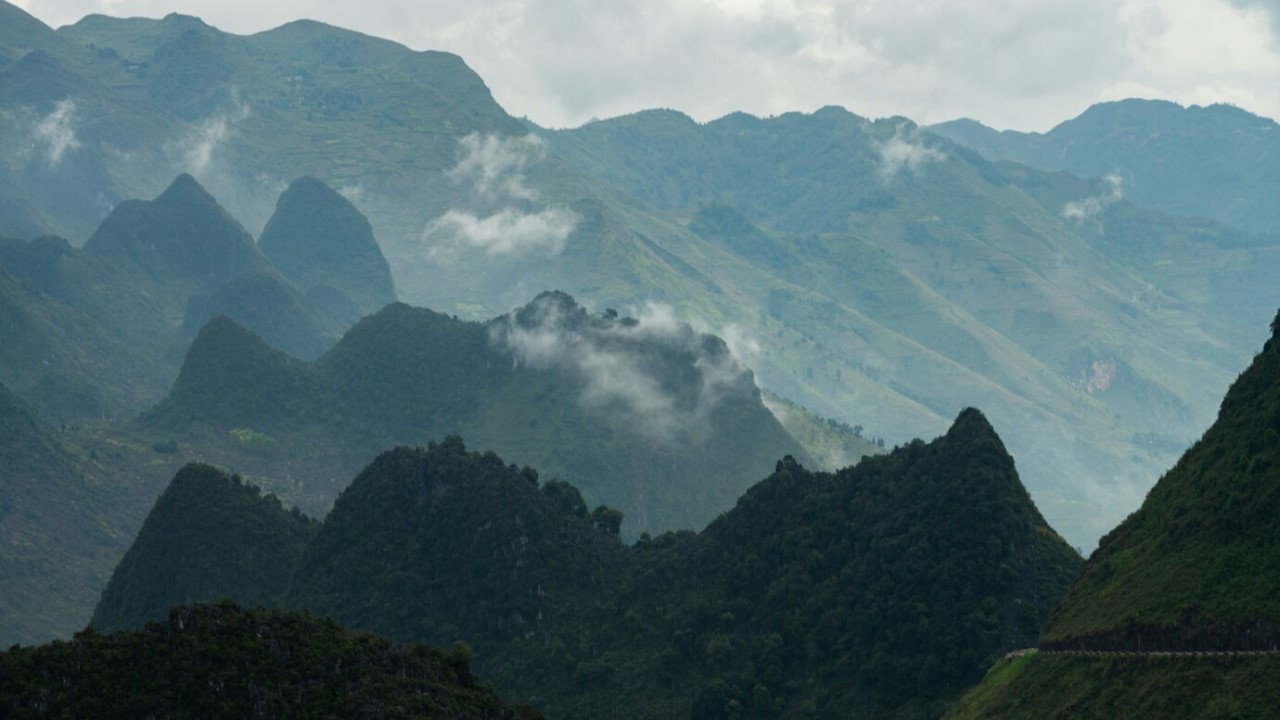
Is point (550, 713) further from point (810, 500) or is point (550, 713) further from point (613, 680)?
point (810, 500)

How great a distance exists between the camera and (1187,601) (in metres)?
92.3

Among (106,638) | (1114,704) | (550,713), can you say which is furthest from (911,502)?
(106,638)

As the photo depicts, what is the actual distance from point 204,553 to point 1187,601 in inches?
4552

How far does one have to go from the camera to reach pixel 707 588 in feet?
503

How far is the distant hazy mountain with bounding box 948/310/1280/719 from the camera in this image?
85.3 meters

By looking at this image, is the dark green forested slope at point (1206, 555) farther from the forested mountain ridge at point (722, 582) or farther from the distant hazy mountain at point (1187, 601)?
the forested mountain ridge at point (722, 582)

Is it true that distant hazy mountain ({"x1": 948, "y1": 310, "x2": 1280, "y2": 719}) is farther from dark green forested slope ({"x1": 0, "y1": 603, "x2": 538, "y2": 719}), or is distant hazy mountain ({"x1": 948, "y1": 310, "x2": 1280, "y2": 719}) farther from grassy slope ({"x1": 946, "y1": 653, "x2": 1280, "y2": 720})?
dark green forested slope ({"x1": 0, "y1": 603, "x2": 538, "y2": 719})

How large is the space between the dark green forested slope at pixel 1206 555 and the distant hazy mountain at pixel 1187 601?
9 centimetres

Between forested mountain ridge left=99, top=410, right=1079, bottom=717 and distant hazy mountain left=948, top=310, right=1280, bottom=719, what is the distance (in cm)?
1486

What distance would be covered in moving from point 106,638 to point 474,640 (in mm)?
69690

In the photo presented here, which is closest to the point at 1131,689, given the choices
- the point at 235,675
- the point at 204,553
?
the point at 235,675

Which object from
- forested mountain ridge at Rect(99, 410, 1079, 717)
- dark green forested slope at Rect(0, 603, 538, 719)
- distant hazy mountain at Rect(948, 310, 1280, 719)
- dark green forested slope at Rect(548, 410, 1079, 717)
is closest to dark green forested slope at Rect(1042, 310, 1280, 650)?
distant hazy mountain at Rect(948, 310, 1280, 719)

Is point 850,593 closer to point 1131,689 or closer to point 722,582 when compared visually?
point 722,582

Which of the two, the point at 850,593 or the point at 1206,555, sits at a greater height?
the point at 850,593
